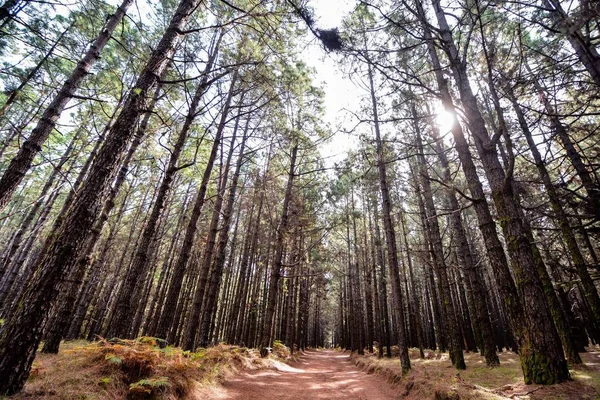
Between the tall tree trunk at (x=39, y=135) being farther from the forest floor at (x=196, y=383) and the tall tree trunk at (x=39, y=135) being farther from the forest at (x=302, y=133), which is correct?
the forest floor at (x=196, y=383)

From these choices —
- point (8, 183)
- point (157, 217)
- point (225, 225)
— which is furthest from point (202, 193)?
point (8, 183)

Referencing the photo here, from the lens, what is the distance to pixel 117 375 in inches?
168

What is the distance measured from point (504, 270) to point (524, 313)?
883 mm

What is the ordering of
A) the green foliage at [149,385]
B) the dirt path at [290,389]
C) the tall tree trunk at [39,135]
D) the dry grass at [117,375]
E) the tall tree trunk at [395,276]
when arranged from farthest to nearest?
the tall tree trunk at [395,276] < the dirt path at [290,389] < the tall tree trunk at [39,135] < the green foliage at [149,385] < the dry grass at [117,375]

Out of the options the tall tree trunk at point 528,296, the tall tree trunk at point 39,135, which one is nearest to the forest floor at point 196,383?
the tall tree trunk at point 528,296

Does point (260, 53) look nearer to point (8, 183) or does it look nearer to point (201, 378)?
point (8, 183)

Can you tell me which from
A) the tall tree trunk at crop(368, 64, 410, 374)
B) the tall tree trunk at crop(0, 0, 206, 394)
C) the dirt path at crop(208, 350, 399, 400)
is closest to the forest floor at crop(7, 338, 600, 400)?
the dirt path at crop(208, 350, 399, 400)

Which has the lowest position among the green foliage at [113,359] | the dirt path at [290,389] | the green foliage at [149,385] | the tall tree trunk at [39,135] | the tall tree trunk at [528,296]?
the dirt path at [290,389]

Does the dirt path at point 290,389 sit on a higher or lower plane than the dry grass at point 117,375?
lower

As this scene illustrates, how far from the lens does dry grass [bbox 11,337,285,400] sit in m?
3.48

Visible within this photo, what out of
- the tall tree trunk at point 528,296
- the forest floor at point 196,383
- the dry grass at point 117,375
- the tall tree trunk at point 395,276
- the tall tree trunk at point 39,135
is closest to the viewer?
the dry grass at point 117,375

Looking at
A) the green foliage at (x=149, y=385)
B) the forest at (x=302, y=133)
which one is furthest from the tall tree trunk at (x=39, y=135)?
the green foliage at (x=149, y=385)

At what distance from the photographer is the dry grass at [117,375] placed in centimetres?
348

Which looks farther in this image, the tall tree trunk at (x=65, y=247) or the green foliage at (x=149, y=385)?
the green foliage at (x=149, y=385)
